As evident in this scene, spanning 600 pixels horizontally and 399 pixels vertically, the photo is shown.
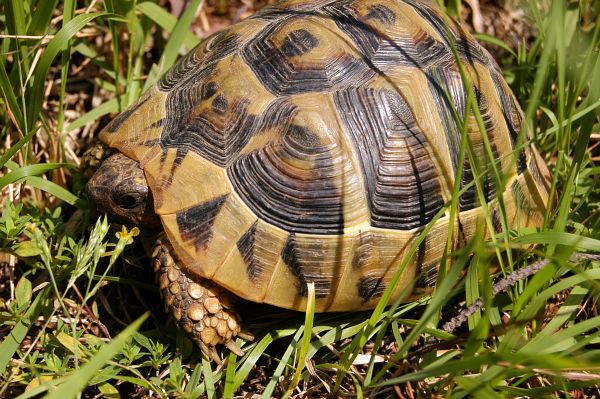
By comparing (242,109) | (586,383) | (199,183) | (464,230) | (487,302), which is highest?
(242,109)

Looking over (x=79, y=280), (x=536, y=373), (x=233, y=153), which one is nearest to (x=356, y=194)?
(x=233, y=153)

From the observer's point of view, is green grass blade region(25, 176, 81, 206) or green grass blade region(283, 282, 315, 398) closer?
green grass blade region(283, 282, 315, 398)

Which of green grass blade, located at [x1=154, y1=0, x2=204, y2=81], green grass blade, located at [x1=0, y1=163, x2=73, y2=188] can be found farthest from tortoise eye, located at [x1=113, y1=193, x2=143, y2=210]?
green grass blade, located at [x1=154, y1=0, x2=204, y2=81]

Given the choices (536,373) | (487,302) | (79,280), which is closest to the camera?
(487,302)

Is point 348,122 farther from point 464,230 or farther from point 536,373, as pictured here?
point 536,373

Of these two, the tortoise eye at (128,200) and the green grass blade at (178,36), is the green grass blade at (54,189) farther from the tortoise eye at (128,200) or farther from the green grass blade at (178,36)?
the green grass blade at (178,36)

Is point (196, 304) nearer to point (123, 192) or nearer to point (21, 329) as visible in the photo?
point (123, 192)

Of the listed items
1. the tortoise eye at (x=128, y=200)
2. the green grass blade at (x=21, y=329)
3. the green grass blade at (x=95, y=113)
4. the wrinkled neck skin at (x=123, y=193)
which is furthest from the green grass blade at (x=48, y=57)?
the green grass blade at (x=21, y=329)

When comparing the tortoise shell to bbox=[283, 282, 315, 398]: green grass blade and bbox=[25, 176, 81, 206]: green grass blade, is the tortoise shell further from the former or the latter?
bbox=[25, 176, 81, 206]: green grass blade
